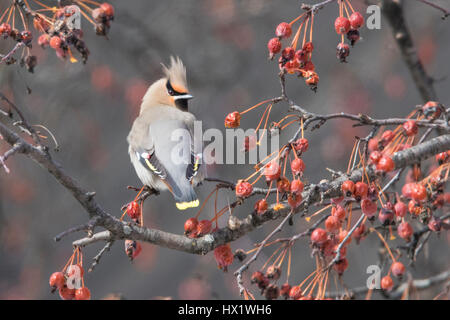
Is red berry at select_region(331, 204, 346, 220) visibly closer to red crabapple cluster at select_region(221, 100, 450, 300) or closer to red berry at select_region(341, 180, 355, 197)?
red crabapple cluster at select_region(221, 100, 450, 300)

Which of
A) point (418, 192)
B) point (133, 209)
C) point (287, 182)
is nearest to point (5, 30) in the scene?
point (133, 209)

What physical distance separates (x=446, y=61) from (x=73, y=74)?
10.2 ft

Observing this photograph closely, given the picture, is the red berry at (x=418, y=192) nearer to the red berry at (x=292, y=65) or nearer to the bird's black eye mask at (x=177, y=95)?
the red berry at (x=292, y=65)

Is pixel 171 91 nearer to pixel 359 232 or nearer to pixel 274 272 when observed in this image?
pixel 359 232

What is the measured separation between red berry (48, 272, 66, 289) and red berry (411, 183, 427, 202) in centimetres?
100

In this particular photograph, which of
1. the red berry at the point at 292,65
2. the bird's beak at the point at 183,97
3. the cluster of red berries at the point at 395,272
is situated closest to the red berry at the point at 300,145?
the red berry at the point at 292,65

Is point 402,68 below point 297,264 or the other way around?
the other way around

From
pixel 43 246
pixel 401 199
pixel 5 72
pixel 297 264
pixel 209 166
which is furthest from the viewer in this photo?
pixel 297 264

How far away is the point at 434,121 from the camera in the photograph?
183 centimetres

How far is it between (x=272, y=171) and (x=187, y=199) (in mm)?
777

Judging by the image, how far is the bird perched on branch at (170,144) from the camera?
2652 millimetres

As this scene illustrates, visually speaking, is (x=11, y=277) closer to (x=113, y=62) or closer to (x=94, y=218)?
(x=113, y=62)

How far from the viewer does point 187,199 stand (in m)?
2.53
